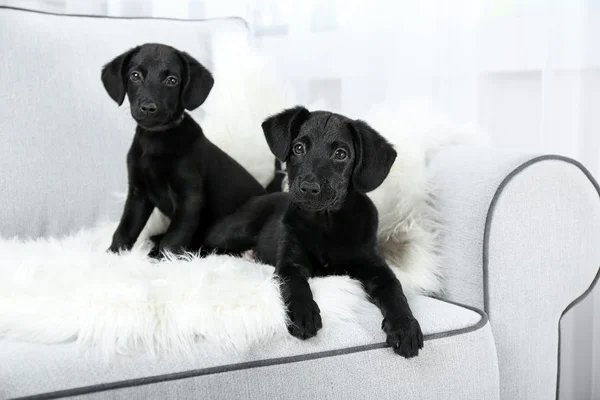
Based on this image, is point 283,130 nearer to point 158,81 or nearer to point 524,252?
point 158,81

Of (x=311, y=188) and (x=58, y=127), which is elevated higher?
(x=58, y=127)

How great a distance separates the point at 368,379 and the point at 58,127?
1233 millimetres

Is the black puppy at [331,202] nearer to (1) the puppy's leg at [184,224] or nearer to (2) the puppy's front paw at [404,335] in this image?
(2) the puppy's front paw at [404,335]

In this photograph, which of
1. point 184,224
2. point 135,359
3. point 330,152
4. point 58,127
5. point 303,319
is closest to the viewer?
point 135,359

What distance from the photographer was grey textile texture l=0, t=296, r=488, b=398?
1.05 m

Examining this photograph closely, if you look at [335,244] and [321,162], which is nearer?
[321,162]

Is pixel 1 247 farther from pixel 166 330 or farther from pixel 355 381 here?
pixel 355 381

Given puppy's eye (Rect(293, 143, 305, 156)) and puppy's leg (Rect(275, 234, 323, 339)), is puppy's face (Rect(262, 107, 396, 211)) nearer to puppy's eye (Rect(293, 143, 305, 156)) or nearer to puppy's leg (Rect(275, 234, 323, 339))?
puppy's eye (Rect(293, 143, 305, 156))

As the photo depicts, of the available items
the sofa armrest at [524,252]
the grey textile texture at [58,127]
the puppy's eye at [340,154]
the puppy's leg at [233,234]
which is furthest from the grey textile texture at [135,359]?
the grey textile texture at [58,127]

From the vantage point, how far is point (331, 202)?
144 cm

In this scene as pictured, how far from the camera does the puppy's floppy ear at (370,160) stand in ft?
4.84

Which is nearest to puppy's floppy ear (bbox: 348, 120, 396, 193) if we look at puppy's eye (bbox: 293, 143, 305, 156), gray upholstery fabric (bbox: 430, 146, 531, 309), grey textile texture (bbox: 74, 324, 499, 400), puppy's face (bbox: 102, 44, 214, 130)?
puppy's eye (bbox: 293, 143, 305, 156)

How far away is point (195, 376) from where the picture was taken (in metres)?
1.15

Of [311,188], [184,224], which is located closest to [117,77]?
[184,224]
